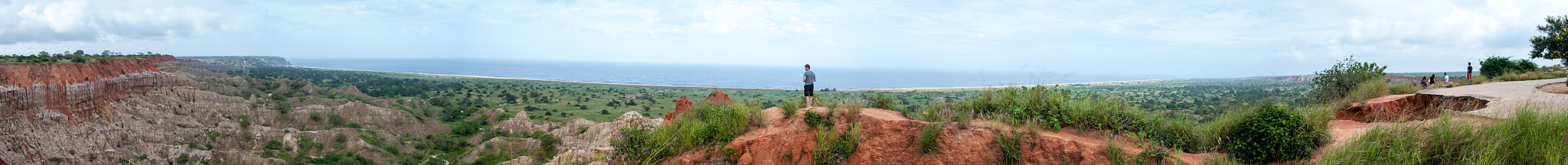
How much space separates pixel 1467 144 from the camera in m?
5.22

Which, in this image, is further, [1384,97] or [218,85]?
[218,85]

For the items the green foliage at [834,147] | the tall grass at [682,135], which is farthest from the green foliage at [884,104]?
the tall grass at [682,135]

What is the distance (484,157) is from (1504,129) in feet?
87.0

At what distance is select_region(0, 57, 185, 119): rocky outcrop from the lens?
26047 mm

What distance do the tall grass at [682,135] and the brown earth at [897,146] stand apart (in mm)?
169

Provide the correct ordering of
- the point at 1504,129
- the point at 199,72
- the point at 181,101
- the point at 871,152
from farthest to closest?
the point at 199,72, the point at 181,101, the point at 871,152, the point at 1504,129

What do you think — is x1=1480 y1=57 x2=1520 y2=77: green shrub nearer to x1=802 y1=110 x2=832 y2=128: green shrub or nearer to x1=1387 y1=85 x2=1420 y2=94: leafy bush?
x1=1387 y1=85 x2=1420 y2=94: leafy bush

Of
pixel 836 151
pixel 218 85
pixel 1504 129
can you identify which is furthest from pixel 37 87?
pixel 1504 129

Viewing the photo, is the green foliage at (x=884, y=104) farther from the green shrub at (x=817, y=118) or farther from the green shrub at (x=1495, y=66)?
the green shrub at (x=1495, y=66)

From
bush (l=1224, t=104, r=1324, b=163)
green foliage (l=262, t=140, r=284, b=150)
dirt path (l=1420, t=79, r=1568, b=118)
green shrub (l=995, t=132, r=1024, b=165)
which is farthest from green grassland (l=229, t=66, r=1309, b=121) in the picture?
bush (l=1224, t=104, r=1324, b=163)

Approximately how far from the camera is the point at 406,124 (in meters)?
33.6

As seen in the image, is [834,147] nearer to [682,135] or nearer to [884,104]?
[682,135]

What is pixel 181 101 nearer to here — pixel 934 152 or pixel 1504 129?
pixel 934 152

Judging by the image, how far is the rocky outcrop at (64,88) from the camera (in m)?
26.0
